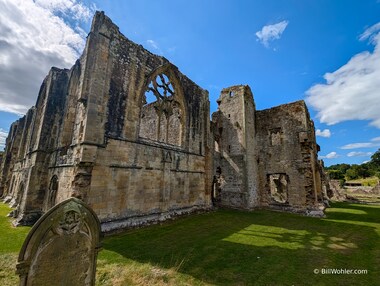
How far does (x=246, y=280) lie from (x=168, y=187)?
649cm

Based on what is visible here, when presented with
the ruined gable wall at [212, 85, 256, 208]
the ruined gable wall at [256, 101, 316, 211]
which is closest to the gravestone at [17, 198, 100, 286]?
the ruined gable wall at [212, 85, 256, 208]

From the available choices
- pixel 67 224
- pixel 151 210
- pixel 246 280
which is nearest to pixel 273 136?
pixel 151 210

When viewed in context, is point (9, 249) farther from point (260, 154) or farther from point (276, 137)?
point (276, 137)

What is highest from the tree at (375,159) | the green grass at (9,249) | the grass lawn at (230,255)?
the tree at (375,159)

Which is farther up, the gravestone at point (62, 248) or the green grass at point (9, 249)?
the gravestone at point (62, 248)

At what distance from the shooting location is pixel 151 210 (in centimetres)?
910

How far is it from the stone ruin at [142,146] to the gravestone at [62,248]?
13.2ft

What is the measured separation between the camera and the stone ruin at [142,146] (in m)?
7.64

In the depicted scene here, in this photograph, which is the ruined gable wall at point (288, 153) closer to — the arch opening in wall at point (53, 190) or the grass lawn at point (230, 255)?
the grass lawn at point (230, 255)

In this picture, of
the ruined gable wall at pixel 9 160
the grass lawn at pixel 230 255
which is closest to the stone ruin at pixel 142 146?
the ruined gable wall at pixel 9 160

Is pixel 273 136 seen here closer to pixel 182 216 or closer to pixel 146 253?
pixel 182 216

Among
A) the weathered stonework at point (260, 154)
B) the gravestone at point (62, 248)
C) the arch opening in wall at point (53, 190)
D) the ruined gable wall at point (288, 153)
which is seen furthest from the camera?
the weathered stonework at point (260, 154)

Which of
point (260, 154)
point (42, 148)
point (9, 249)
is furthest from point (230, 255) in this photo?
point (260, 154)

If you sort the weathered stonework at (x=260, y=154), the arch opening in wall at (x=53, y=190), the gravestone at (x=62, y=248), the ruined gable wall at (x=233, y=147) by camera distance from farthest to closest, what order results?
the ruined gable wall at (x=233, y=147) < the weathered stonework at (x=260, y=154) < the arch opening in wall at (x=53, y=190) < the gravestone at (x=62, y=248)
